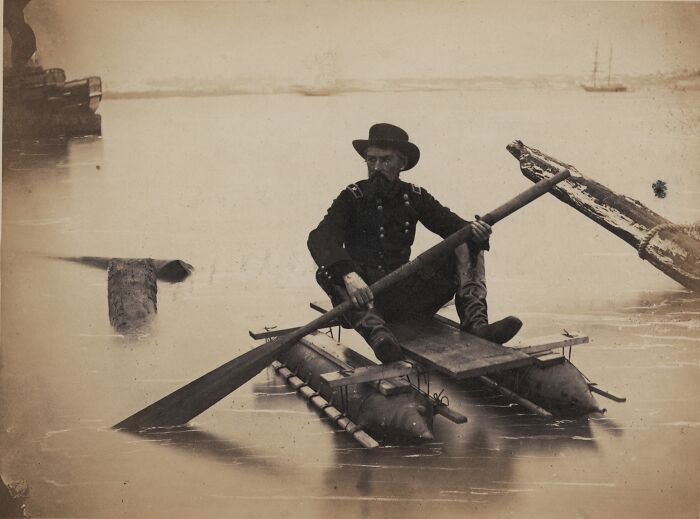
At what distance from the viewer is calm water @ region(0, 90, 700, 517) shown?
3.18 m

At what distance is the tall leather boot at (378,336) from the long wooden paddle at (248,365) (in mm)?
84

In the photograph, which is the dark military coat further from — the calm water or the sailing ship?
the sailing ship

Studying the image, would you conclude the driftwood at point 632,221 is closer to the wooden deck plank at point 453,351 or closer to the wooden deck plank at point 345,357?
the wooden deck plank at point 453,351

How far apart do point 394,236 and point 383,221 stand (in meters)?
0.09

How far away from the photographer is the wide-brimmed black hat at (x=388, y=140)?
3.49 meters

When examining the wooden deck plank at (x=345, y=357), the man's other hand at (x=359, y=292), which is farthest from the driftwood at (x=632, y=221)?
the wooden deck plank at (x=345, y=357)

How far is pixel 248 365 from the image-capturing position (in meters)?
3.34

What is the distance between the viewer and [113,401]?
3.50 metres

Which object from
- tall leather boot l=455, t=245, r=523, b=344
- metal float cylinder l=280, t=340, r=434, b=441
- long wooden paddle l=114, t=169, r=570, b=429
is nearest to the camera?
metal float cylinder l=280, t=340, r=434, b=441

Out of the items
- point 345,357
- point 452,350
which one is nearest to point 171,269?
point 345,357

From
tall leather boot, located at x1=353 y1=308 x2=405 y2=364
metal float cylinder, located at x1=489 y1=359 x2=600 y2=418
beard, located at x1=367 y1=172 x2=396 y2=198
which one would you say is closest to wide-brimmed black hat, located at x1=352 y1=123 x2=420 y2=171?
beard, located at x1=367 y1=172 x2=396 y2=198

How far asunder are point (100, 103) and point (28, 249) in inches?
30.9

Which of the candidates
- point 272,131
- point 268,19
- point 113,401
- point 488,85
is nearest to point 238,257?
point 272,131

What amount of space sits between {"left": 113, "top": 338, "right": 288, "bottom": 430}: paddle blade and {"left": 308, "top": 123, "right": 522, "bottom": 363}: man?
1.42 feet
